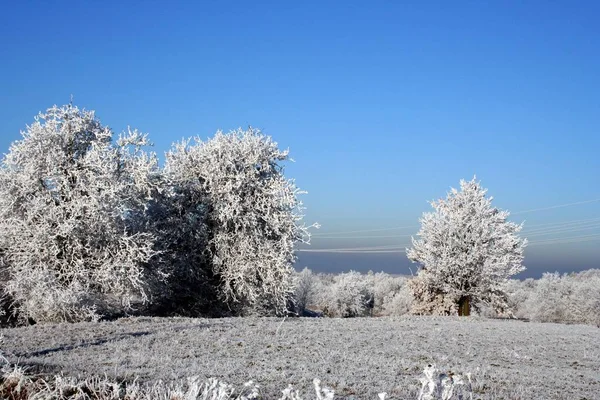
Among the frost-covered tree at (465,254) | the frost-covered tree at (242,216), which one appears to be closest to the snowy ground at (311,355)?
the frost-covered tree at (242,216)

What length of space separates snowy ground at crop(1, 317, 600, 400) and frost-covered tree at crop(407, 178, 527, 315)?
1319 cm

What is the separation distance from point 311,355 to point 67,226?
11.3 meters

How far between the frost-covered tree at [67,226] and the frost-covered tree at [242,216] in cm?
463

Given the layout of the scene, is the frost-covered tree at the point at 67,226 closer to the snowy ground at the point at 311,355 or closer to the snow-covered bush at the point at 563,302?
the snowy ground at the point at 311,355

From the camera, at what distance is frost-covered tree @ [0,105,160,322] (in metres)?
18.2

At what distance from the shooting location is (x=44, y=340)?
11484 mm

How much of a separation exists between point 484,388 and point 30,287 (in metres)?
15.7

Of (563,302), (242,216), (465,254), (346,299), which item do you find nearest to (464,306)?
(465,254)

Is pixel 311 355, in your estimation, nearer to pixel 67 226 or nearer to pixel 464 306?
pixel 67 226

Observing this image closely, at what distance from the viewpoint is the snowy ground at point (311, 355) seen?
8039mm

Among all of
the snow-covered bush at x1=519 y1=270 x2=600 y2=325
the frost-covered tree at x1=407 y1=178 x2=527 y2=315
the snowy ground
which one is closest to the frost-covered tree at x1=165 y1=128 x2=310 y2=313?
the snowy ground

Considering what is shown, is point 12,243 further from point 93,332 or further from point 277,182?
point 277,182

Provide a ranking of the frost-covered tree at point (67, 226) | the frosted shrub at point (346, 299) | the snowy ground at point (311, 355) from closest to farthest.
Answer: the snowy ground at point (311, 355) → the frost-covered tree at point (67, 226) → the frosted shrub at point (346, 299)

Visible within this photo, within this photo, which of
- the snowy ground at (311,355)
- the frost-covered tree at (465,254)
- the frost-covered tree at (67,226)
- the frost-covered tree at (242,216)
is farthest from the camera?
the frost-covered tree at (465,254)
